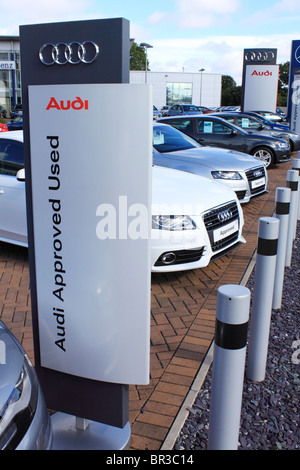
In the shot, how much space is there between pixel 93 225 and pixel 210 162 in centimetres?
570

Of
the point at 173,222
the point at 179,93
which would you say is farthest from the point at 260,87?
the point at 179,93

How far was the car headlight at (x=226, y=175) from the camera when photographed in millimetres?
7277

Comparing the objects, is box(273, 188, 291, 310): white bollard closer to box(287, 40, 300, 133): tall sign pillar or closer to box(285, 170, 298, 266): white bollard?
box(285, 170, 298, 266): white bollard

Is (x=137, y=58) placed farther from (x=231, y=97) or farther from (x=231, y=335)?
(x=231, y=335)

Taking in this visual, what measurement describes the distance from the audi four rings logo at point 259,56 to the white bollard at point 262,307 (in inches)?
799

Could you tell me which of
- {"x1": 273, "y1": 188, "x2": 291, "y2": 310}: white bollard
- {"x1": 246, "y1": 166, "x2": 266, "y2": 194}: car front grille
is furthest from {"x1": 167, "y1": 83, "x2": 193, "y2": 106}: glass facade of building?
{"x1": 273, "y1": 188, "x2": 291, "y2": 310}: white bollard

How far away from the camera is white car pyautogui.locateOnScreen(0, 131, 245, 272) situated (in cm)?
434

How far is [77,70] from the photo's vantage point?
195 centimetres

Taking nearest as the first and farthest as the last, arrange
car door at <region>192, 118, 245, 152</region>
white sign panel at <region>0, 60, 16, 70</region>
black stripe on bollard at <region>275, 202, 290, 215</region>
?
1. black stripe on bollard at <region>275, 202, 290, 215</region>
2. car door at <region>192, 118, 245, 152</region>
3. white sign panel at <region>0, 60, 16, 70</region>

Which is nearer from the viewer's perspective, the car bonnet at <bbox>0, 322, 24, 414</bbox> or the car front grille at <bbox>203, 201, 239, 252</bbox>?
the car bonnet at <bbox>0, 322, 24, 414</bbox>

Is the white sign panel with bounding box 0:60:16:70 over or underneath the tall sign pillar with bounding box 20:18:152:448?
over

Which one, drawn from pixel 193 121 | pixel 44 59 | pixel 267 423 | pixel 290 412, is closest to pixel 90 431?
pixel 267 423

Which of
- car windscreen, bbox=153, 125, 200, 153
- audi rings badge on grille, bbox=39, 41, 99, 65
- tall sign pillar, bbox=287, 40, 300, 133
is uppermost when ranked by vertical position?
tall sign pillar, bbox=287, 40, 300, 133

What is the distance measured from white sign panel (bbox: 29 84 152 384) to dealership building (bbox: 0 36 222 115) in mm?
48172
